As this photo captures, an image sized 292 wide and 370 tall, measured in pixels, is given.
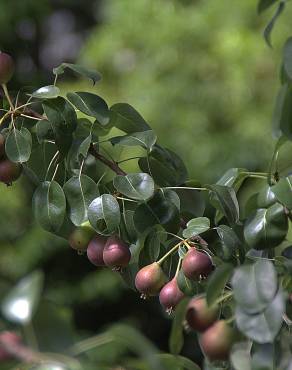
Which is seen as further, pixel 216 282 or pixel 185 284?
pixel 185 284

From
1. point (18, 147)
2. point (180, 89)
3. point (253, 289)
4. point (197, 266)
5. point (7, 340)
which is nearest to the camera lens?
point (7, 340)

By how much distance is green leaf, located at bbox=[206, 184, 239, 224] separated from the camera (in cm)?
94

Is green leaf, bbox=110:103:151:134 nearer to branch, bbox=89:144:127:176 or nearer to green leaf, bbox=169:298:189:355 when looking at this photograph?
branch, bbox=89:144:127:176

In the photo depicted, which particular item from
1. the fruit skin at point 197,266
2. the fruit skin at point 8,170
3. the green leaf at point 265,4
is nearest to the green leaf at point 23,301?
the fruit skin at point 197,266

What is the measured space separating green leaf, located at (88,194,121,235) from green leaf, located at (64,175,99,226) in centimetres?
3

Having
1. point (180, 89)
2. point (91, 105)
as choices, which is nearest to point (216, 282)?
point (91, 105)

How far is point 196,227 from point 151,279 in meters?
0.08

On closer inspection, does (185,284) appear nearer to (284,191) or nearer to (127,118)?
(284,191)

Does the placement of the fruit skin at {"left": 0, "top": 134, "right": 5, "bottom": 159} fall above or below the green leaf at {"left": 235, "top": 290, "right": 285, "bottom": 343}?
below

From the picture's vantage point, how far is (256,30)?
3.54 meters

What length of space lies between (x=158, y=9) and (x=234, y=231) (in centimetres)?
281

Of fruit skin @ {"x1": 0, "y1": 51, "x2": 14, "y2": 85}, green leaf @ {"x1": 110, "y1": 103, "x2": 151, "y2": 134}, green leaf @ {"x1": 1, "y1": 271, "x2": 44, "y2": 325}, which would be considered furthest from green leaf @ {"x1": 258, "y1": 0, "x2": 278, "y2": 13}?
green leaf @ {"x1": 1, "y1": 271, "x2": 44, "y2": 325}

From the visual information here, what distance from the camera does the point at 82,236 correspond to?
0.96 m

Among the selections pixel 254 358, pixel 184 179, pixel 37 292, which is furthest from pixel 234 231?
pixel 37 292
